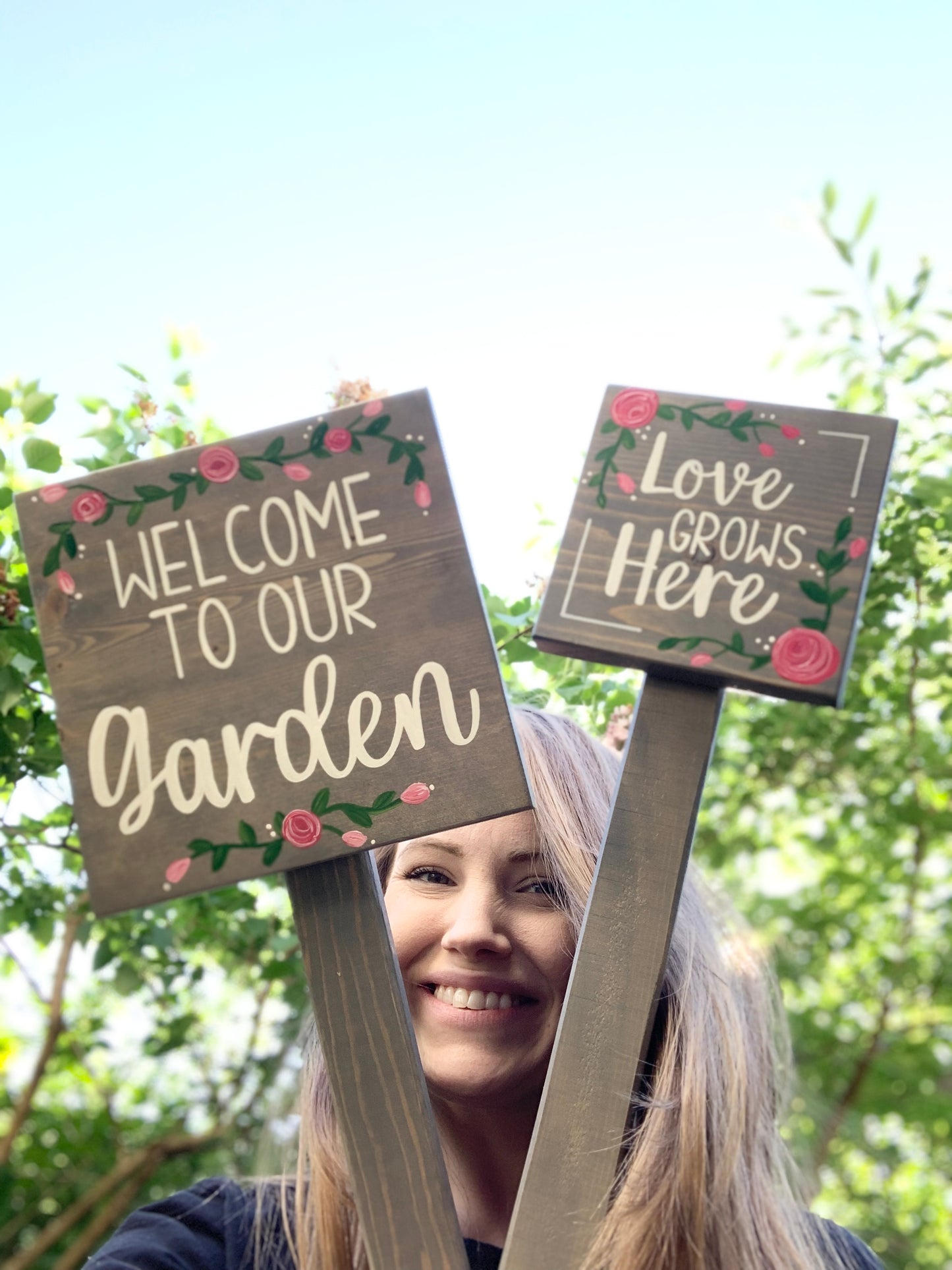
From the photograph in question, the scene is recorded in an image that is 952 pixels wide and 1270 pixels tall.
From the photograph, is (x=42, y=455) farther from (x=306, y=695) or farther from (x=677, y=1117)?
(x=677, y=1117)

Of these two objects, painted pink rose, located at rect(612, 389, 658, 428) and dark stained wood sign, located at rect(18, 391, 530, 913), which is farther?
painted pink rose, located at rect(612, 389, 658, 428)

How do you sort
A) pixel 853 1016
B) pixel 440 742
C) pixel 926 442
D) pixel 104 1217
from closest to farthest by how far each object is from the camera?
1. pixel 440 742
2. pixel 926 442
3. pixel 104 1217
4. pixel 853 1016

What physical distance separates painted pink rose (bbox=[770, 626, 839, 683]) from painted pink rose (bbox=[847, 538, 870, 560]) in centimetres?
9

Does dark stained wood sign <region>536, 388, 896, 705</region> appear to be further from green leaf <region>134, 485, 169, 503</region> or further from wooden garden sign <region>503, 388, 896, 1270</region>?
green leaf <region>134, 485, 169, 503</region>

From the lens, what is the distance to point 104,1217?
288 cm

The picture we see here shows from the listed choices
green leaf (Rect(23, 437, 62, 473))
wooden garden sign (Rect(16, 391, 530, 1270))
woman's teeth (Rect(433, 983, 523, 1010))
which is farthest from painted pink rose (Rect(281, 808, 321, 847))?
green leaf (Rect(23, 437, 62, 473))

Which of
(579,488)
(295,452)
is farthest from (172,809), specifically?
(579,488)

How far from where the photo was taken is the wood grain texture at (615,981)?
941mm

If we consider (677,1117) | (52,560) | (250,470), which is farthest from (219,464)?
(677,1117)

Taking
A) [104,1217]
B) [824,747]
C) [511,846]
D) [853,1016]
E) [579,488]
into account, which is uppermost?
[579,488]

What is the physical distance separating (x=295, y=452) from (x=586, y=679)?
2.30ft

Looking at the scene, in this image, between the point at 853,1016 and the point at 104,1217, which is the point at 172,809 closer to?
the point at 104,1217

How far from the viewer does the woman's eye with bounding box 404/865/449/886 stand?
1.25 meters

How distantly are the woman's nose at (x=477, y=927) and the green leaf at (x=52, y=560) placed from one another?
55 cm
